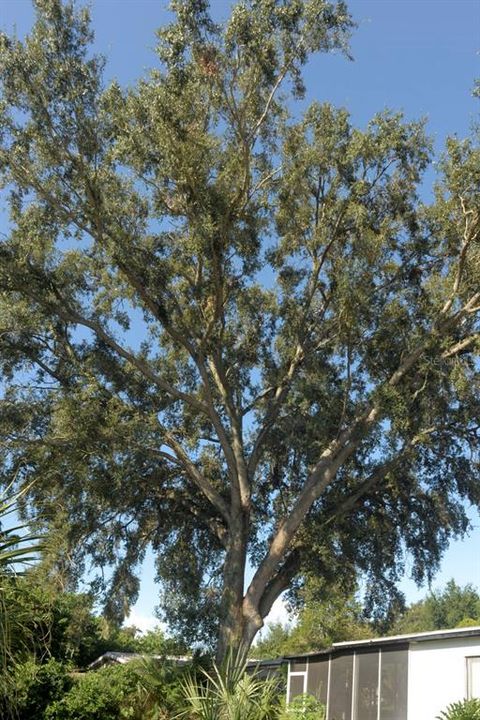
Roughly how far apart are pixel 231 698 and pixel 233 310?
32.9 ft

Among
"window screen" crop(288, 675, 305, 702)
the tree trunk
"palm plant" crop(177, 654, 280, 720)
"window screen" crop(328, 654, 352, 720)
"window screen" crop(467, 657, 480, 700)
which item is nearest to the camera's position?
"palm plant" crop(177, 654, 280, 720)

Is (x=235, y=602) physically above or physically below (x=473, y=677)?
above

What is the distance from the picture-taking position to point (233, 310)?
2056 cm

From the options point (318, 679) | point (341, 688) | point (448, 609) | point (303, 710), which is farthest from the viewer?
point (448, 609)

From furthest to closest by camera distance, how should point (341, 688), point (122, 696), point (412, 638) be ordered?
point (341, 688), point (412, 638), point (122, 696)

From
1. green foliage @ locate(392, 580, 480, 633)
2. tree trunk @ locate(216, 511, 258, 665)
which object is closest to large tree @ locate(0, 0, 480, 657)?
tree trunk @ locate(216, 511, 258, 665)

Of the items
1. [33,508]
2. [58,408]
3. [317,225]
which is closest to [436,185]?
[317,225]

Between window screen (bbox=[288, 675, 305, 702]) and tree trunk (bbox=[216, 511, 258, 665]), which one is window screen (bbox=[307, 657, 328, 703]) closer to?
window screen (bbox=[288, 675, 305, 702])

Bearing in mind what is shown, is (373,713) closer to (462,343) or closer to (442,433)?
(442,433)

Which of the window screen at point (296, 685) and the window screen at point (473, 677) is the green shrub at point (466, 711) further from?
the window screen at point (296, 685)

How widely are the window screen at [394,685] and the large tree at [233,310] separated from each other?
92.9 inches

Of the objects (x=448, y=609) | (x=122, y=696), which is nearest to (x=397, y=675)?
(x=122, y=696)

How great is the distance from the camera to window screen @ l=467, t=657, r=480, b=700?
16312mm

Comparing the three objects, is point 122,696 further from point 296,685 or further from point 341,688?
point 296,685
